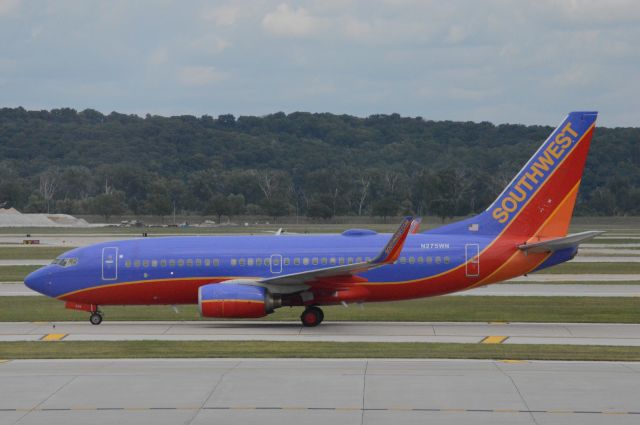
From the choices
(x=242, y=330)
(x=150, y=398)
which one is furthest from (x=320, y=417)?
(x=242, y=330)

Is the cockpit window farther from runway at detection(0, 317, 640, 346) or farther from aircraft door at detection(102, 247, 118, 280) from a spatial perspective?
runway at detection(0, 317, 640, 346)

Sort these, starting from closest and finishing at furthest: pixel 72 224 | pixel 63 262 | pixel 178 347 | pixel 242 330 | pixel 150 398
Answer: pixel 150 398 < pixel 178 347 < pixel 242 330 < pixel 63 262 < pixel 72 224

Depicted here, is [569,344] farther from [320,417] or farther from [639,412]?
[320,417]

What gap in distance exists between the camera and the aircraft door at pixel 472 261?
32.8m

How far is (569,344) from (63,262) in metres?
16.2

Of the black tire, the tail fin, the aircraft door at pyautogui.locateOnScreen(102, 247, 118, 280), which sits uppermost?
the tail fin

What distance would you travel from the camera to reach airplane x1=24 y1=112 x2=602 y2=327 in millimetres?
32688

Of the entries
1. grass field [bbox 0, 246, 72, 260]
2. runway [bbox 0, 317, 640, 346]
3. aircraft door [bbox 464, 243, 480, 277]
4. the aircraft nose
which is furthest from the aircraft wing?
grass field [bbox 0, 246, 72, 260]

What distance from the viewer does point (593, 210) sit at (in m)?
160

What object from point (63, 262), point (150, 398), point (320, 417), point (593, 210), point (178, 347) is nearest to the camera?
point (320, 417)

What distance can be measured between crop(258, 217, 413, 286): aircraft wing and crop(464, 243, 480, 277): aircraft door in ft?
8.28

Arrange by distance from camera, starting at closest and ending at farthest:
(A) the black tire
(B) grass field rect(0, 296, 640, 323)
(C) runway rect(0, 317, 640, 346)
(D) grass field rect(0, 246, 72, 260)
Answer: (C) runway rect(0, 317, 640, 346), (A) the black tire, (B) grass field rect(0, 296, 640, 323), (D) grass field rect(0, 246, 72, 260)

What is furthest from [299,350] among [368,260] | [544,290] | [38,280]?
[544,290]

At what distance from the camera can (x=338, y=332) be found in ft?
103
